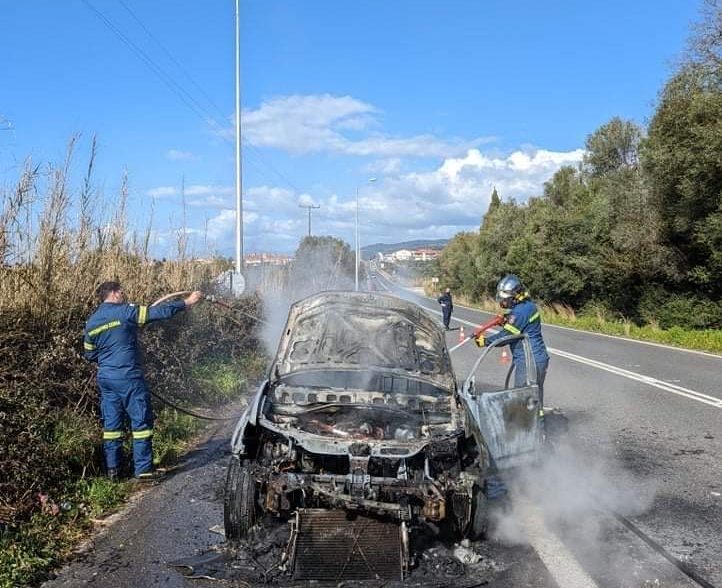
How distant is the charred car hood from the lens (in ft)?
20.2

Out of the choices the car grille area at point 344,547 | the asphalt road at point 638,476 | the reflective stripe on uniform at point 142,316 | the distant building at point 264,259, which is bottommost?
the asphalt road at point 638,476

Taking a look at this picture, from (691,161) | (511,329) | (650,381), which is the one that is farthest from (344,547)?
(691,161)

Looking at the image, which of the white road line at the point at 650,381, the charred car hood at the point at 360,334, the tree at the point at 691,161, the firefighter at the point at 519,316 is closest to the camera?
the charred car hood at the point at 360,334

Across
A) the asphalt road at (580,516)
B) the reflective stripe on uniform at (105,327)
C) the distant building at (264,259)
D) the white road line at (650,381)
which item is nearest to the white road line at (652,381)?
the white road line at (650,381)

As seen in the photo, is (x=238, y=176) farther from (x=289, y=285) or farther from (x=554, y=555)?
(x=554, y=555)

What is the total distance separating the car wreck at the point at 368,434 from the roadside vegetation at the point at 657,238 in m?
15.3

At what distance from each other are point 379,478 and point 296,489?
538mm

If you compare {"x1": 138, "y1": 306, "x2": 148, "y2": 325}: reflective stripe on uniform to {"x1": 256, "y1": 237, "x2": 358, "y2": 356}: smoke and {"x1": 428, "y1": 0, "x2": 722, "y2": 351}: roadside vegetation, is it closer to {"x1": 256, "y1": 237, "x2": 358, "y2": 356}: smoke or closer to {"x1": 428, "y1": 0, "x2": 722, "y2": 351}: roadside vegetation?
{"x1": 256, "y1": 237, "x2": 358, "y2": 356}: smoke

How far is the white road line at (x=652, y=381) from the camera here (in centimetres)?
1047

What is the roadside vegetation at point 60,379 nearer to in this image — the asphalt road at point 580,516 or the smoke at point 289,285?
the asphalt road at point 580,516

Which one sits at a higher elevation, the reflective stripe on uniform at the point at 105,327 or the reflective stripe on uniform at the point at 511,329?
the reflective stripe on uniform at the point at 105,327

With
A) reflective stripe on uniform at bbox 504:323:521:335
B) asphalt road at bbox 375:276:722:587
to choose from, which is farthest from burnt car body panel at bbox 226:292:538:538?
reflective stripe on uniform at bbox 504:323:521:335

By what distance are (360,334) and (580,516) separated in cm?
242

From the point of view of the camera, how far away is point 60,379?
6676mm
